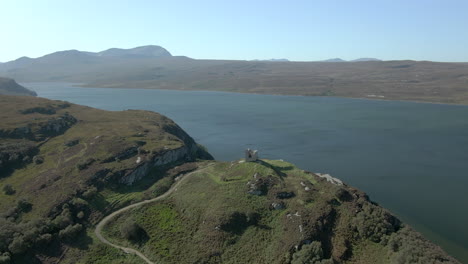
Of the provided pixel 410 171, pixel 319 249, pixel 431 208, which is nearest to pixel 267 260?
pixel 319 249

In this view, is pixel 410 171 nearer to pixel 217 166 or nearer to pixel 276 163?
pixel 276 163

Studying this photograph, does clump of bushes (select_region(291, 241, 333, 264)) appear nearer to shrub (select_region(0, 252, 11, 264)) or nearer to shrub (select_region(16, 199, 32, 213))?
shrub (select_region(0, 252, 11, 264))

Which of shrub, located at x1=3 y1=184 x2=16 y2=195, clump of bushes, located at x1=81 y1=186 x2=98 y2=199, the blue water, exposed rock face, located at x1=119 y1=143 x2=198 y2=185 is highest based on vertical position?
exposed rock face, located at x1=119 y1=143 x2=198 y2=185

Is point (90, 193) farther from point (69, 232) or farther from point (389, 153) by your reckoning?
point (389, 153)

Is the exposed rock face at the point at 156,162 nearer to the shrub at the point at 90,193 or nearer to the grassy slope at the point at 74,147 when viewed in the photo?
the grassy slope at the point at 74,147

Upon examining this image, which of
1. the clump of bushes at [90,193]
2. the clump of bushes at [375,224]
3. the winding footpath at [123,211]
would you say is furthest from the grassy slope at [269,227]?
the clump of bushes at [90,193]

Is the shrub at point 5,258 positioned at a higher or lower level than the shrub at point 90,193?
lower

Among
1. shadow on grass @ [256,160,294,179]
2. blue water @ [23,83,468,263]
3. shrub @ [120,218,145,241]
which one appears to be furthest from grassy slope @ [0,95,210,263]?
blue water @ [23,83,468,263]

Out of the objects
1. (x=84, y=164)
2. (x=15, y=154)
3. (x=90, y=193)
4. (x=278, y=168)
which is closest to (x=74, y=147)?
(x=15, y=154)

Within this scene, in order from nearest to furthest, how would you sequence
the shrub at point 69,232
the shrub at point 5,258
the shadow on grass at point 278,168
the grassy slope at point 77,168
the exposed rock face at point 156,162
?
the shrub at point 5,258, the shrub at point 69,232, the grassy slope at point 77,168, the shadow on grass at point 278,168, the exposed rock face at point 156,162
